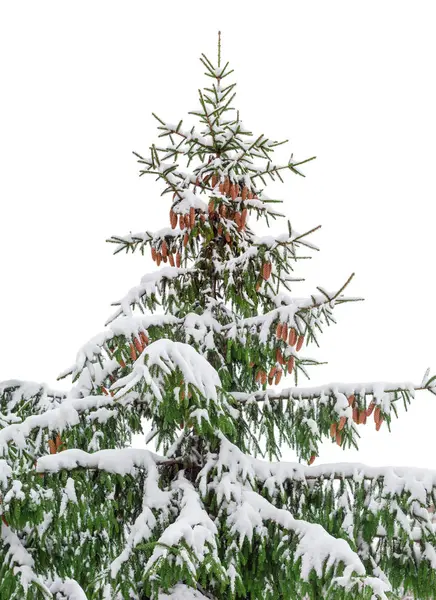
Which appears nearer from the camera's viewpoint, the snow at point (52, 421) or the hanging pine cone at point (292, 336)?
the snow at point (52, 421)

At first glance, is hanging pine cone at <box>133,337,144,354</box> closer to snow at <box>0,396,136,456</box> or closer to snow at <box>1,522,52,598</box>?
snow at <box>0,396,136,456</box>

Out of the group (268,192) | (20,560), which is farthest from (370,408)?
(268,192)

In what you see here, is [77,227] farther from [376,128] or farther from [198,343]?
[376,128]

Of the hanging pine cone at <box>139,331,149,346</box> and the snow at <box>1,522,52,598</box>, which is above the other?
the hanging pine cone at <box>139,331,149,346</box>

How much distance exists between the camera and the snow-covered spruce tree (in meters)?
3.73

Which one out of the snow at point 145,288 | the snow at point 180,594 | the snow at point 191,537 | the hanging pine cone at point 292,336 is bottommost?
the snow at point 180,594

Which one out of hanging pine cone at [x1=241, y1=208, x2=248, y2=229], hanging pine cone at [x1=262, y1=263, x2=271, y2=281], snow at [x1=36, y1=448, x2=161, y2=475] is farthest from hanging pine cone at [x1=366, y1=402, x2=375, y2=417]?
hanging pine cone at [x1=241, y1=208, x2=248, y2=229]

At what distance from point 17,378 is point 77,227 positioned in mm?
87658

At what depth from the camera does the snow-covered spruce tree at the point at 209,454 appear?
12.2 feet

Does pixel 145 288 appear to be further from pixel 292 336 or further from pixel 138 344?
pixel 292 336

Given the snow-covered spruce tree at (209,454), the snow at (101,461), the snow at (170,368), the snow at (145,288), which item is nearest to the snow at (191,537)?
the snow-covered spruce tree at (209,454)

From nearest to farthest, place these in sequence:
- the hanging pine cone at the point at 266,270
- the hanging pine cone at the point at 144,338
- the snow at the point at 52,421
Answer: the snow at the point at 52,421 < the hanging pine cone at the point at 144,338 < the hanging pine cone at the point at 266,270

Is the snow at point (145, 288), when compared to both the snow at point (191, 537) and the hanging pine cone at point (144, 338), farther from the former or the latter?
the snow at point (191, 537)

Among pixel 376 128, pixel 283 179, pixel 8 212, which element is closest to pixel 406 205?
pixel 376 128
